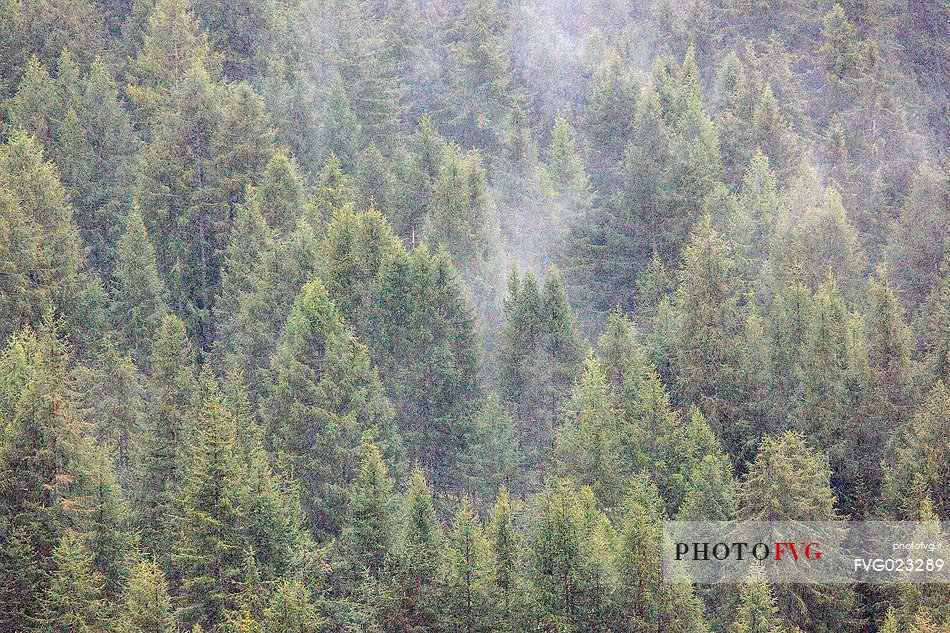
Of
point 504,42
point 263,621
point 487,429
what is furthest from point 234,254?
point 504,42

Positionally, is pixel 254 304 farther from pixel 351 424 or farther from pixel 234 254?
pixel 351 424

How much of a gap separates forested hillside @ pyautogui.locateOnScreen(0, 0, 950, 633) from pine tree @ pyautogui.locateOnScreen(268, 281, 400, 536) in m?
0.14

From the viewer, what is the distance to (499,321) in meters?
58.7

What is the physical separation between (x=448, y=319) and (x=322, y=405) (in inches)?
316

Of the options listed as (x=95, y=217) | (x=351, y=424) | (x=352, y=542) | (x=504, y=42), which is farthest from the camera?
(x=504, y=42)

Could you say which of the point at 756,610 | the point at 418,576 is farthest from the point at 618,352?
the point at 756,610

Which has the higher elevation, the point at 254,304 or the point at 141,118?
the point at 141,118

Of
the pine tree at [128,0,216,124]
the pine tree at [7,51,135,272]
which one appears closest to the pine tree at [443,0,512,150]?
the pine tree at [128,0,216,124]

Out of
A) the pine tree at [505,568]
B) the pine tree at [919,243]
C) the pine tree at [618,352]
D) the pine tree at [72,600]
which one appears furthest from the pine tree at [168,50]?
the pine tree at [505,568]

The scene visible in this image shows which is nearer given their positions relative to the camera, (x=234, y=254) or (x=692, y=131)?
(x=234, y=254)

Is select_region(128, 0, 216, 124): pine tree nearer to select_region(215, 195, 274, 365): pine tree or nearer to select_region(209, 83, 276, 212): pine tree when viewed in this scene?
select_region(209, 83, 276, 212): pine tree

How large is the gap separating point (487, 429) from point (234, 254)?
49.3ft

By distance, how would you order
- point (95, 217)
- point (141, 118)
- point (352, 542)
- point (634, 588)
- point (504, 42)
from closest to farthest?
point (634, 588) < point (352, 542) < point (95, 217) < point (141, 118) < point (504, 42)

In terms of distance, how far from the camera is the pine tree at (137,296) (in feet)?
180
